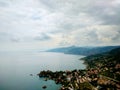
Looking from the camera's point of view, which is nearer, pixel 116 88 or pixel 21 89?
pixel 116 88

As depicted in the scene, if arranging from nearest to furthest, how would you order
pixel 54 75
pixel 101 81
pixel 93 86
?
pixel 93 86 → pixel 101 81 → pixel 54 75

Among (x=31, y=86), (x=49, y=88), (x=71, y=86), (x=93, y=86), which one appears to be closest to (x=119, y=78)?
(x=93, y=86)

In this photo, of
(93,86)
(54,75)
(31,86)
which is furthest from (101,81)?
(54,75)

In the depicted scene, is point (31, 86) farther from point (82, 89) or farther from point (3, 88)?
point (82, 89)

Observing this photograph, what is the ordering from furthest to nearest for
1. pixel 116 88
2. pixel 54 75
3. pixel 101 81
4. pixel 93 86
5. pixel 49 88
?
pixel 54 75 → pixel 49 88 → pixel 101 81 → pixel 93 86 → pixel 116 88

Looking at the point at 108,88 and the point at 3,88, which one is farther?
the point at 3,88

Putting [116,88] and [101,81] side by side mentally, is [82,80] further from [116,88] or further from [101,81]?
[116,88]

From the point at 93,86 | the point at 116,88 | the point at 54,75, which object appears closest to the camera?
the point at 116,88

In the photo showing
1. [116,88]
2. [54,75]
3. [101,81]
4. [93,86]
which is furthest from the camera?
[54,75]
